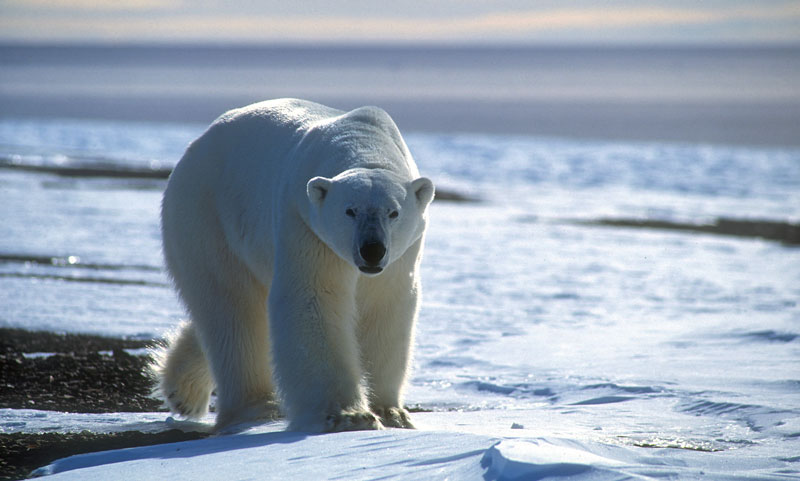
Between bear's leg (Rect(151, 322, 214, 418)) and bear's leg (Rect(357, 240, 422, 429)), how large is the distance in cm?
95

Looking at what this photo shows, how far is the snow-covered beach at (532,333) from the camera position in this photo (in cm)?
281

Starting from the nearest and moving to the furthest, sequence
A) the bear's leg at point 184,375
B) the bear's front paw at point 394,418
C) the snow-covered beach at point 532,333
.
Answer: the snow-covered beach at point 532,333 → the bear's front paw at point 394,418 → the bear's leg at point 184,375

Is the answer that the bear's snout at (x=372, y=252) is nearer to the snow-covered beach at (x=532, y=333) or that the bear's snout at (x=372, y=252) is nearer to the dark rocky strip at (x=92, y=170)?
the snow-covered beach at (x=532, y=333)

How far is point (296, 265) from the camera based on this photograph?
338 centimetres

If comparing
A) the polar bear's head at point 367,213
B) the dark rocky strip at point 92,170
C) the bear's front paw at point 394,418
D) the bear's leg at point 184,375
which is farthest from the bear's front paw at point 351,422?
the dark rocky strip at point 92,170

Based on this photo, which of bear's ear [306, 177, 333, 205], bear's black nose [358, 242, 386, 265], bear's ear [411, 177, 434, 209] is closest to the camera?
bear's black nose [358, 242, 386, 265]

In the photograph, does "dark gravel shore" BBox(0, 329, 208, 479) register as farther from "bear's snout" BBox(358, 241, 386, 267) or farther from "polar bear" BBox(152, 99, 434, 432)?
"bear's snout" BBox(358, 241, 386, 267)

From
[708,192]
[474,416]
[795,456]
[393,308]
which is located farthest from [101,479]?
[708,192]

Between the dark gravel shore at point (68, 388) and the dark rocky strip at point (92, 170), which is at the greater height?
the dark gravel shore at point (68, 388)

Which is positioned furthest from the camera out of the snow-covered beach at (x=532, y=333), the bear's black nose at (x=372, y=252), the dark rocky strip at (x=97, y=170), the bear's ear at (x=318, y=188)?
the dark rocky strip at (x=97, y=170)

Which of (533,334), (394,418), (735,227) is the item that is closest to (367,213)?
(394,418)

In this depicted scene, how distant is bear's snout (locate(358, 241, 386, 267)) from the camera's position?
118 inches

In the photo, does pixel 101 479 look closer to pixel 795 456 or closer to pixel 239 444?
pixel 239 444

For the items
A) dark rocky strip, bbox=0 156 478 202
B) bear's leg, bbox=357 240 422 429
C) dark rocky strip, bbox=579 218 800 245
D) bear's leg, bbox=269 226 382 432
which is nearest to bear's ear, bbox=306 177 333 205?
bear's leg, bbox=269 226 382 432
